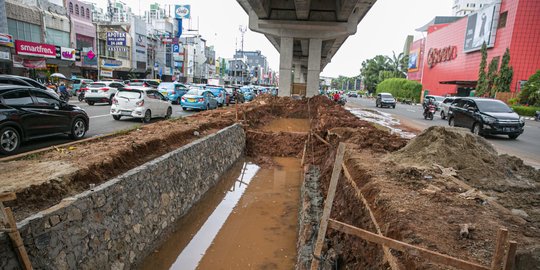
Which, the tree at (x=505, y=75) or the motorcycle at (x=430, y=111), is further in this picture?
the tree at (x=505, y=75)

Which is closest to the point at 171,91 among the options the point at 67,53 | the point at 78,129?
the point at 67,53

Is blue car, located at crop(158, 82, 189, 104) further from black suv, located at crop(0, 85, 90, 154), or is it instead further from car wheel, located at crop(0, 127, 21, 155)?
car wheel, located at crop(0, 127, 21, 155)

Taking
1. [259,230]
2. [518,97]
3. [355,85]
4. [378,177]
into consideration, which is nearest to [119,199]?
[259,230]

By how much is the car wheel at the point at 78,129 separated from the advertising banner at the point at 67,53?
81.6 feet

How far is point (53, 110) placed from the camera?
891 centimetres

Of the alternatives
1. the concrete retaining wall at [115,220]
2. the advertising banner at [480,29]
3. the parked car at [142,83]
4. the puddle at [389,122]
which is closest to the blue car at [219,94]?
the parked car at [142,83]

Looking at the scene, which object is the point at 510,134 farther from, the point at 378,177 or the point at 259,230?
the point at 259,230

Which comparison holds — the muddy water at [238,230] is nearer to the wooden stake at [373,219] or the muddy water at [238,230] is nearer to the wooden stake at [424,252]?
the wooden stake at [373,219]

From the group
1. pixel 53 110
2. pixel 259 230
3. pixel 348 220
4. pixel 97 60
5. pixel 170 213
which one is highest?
pixel 97 60

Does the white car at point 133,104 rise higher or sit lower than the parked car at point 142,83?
lower

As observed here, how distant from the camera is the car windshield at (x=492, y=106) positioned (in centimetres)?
1447

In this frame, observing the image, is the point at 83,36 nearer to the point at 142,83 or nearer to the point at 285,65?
the point at 142,83

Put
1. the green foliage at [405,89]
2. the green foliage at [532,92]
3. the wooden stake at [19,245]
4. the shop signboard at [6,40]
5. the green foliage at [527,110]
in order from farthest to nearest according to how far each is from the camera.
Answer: the green foliage at [405,89] < the green foliage at [532,92] < the green foliage at [527,110] < the shop signboard at [6,40] < the wooden stake at [19,245]

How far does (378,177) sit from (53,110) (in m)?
8.94
